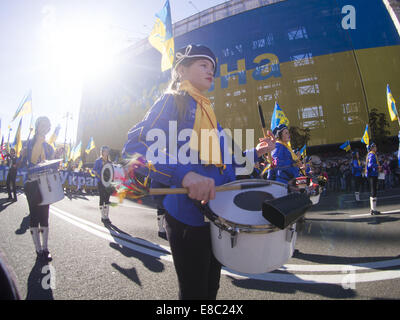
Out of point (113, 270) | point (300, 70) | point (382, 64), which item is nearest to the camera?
point (113, 270)

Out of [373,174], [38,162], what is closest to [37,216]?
[38,162]

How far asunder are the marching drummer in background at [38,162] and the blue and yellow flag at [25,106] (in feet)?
6.30

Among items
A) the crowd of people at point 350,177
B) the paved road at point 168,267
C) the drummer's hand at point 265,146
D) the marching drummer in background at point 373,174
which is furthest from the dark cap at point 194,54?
the crowd of people at point 350,177

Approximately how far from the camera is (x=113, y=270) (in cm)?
293

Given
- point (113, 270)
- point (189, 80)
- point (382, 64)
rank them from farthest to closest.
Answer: point (382, 64), point (113, 270), point (189, 80)

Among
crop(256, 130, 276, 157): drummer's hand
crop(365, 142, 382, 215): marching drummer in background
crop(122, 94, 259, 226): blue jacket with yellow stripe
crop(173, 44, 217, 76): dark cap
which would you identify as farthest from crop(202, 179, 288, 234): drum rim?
crop(365, 142, 382, 215): marching drummer in background

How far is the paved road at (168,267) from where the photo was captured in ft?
7.42

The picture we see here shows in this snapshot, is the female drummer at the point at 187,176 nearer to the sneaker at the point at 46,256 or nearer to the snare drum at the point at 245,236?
the snare drum at the point at 245,236

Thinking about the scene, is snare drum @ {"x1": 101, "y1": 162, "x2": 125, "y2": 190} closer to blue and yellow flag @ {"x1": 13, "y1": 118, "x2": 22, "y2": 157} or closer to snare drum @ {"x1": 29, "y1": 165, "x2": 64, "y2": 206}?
snare drum @ {"x1": 29, "y1": 165, "x2": 64, "y2": 206}

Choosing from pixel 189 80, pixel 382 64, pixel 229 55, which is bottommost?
pixel 189 80

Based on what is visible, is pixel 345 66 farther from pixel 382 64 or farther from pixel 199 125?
pixel 199 125

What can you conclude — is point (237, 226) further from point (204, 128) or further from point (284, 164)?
point (284, 164)

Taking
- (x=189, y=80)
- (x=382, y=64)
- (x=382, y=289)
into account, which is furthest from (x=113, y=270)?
(x=382, y=64)
